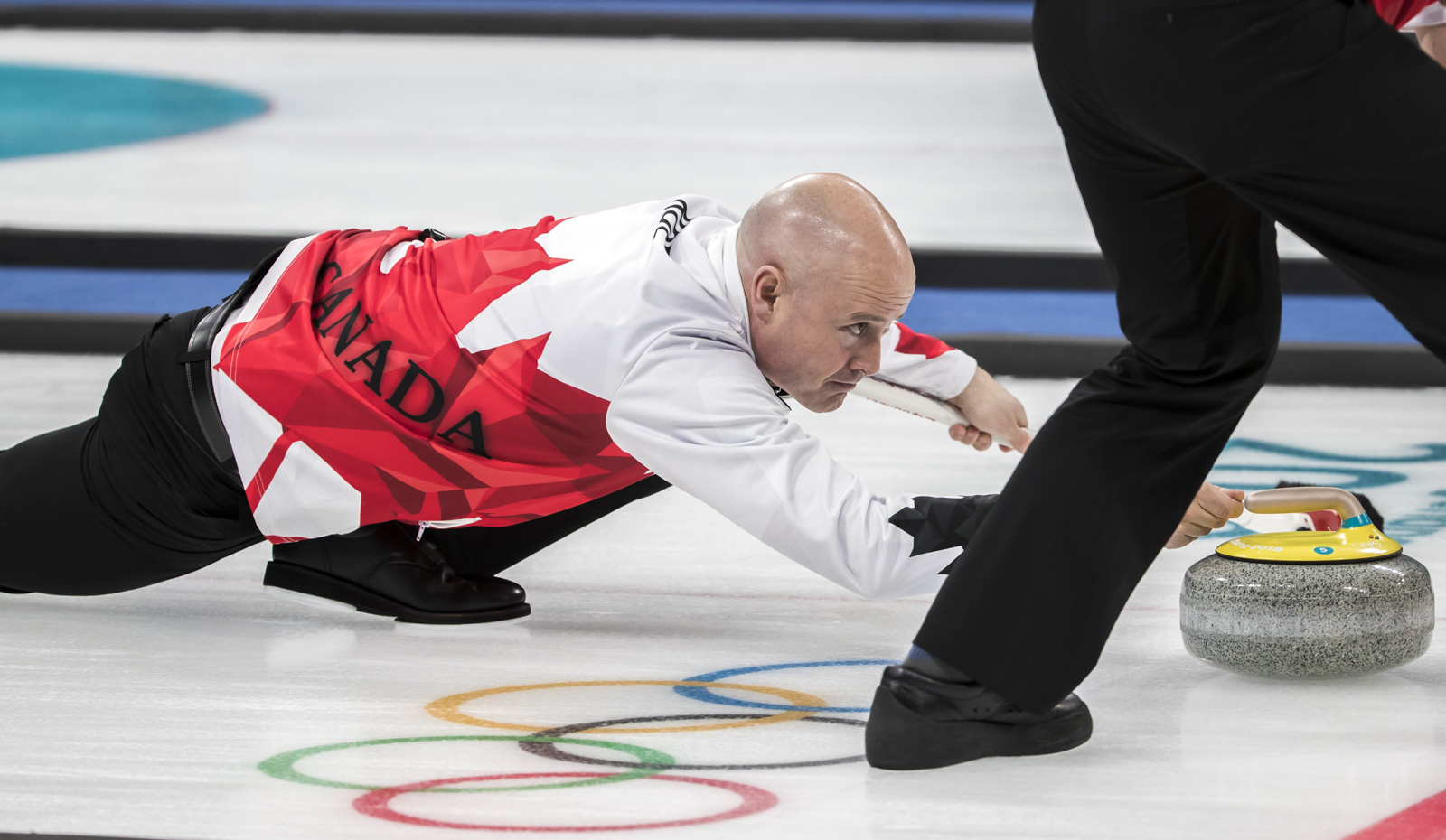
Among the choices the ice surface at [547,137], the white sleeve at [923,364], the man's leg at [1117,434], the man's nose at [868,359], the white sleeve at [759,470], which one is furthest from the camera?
the ice surface at [547,137]

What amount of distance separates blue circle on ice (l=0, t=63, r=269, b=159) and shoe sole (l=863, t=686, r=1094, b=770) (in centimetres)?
549

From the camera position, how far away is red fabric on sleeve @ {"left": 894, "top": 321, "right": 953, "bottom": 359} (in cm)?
209

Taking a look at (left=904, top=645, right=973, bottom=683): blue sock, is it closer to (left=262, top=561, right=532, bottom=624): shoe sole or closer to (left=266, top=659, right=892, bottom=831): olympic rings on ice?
(left=266, top=659, right=892, bottom=831): olympic rings on ice

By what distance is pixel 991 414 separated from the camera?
2129mm

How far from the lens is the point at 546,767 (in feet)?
5.14

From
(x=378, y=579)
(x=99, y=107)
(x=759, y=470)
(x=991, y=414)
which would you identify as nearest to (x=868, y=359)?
(x=759, y=470)

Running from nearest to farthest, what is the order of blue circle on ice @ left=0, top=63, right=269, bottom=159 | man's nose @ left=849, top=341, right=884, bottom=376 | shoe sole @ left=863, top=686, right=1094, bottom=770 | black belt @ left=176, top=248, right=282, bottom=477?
shoe sole @ left=863, top=686, right=1094, bottom=770 < man's nose @ left=849, top=341, right=884, bottom=376 < black belt @ left=176, top=248, right=282, bottom=477 < blue circle on ice @ left=0, top=63, right=269, bottom=159

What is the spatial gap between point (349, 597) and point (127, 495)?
0.28m

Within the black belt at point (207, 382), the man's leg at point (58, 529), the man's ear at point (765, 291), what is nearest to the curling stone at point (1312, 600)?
the man's ear at point (765, 291)

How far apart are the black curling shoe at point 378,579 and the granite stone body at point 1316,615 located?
832 mm

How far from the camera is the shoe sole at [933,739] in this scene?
151cm

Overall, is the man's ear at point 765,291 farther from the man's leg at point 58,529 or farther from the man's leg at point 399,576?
the man's leg at point 58,529

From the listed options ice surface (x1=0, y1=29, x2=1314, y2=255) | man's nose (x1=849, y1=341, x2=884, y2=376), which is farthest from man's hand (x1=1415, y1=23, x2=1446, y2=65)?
ice surface (x1=0, y1=29, x2=1314, y2=255)

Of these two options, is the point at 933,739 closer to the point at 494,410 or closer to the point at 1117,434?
the point at 1117,434
